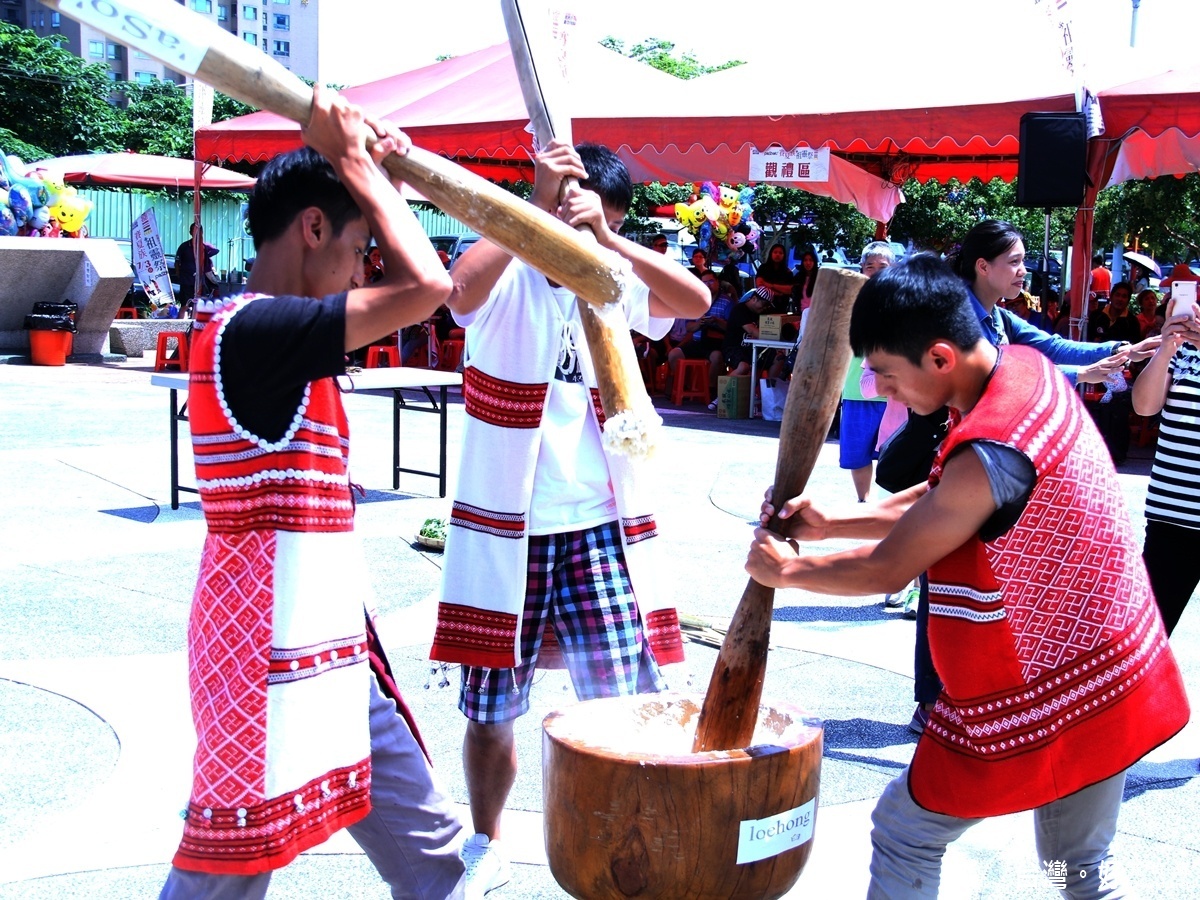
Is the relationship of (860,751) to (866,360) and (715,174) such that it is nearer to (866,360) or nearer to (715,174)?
(866,360)

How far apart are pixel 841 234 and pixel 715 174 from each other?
8971mm

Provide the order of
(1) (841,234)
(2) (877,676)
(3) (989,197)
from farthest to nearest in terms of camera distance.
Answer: (3) (989,197), (1) (841,234), (2) (877,676)

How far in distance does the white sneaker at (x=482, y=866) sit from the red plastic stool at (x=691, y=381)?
438 inches

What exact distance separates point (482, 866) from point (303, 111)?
187 centimetres

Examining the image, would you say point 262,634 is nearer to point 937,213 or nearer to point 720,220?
point 720,220

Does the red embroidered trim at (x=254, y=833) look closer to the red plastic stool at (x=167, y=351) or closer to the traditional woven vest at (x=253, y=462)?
the traditional woven vest at (x=253, y=462)

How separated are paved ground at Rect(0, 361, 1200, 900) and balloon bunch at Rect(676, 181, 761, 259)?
8.13 m

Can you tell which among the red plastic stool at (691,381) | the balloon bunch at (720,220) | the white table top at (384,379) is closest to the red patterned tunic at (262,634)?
the white table top at (384,379)

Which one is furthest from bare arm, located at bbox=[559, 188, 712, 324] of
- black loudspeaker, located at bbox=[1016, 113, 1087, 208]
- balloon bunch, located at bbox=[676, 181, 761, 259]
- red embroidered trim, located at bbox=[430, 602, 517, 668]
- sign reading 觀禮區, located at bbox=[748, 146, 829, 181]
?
balloon bunch, located at bbox=[676, 181, 761, 259]

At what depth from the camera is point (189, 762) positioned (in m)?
3.85

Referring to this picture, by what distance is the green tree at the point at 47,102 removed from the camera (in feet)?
127

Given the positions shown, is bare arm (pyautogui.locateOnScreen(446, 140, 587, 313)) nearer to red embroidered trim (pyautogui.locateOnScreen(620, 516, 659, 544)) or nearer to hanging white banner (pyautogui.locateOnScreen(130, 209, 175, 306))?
red embroidered trim (pyautogui.locateOnScreen(620, 516, 659, 544))

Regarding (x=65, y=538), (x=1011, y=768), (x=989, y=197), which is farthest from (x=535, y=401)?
(x=989, y=197)

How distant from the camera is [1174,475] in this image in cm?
404
